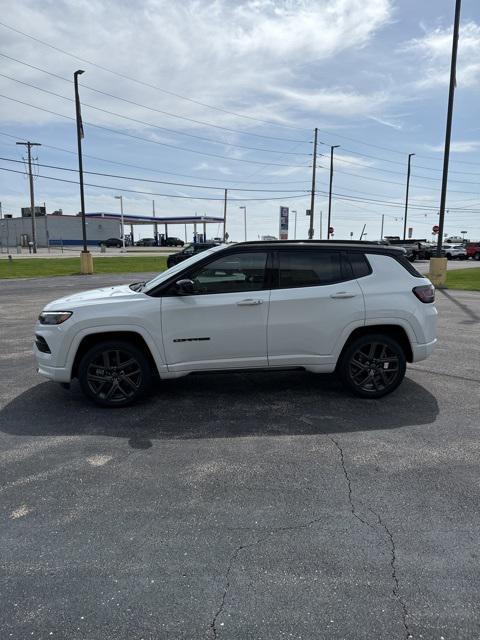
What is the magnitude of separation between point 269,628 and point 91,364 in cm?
340

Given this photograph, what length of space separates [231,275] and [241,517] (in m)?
2.67

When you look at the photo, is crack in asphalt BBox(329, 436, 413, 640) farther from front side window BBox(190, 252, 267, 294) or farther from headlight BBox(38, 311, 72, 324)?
headlight BBox(38, 311, 72, 324)

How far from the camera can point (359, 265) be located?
528cm

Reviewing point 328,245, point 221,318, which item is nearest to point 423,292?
point 328,245

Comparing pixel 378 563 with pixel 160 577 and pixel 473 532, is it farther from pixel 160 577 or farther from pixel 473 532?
pixel 160 577

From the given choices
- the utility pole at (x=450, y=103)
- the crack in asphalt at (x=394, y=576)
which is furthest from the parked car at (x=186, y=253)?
the crack in asphalt at (x=394, y=576)

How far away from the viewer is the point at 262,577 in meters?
2.56

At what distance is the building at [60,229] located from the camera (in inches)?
3514

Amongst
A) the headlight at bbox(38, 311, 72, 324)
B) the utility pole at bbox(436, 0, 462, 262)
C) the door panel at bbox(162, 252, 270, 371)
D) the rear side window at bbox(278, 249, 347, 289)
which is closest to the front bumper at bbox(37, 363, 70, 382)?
the headlight at bbox(38, 311, 72, 324)

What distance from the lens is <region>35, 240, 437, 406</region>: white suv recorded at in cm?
492

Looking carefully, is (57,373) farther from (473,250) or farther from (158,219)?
(158,219)

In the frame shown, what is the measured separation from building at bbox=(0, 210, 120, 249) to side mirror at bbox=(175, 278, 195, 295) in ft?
295

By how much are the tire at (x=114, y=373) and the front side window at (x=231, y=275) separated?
3.30 feet

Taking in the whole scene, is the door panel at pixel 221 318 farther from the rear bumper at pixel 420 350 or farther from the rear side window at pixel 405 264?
the rear bumper at pixel 420 350
